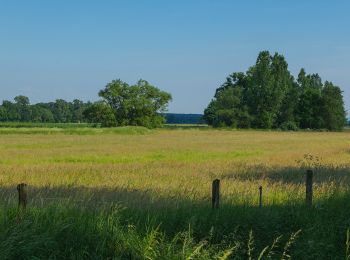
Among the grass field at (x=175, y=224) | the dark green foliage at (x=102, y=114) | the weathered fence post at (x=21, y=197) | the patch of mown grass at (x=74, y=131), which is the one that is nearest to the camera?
the grass field at (x=175, y=224)

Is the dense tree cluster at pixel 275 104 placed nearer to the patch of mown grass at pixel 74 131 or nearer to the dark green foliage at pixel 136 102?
the dark green foliage at pixel 136 102

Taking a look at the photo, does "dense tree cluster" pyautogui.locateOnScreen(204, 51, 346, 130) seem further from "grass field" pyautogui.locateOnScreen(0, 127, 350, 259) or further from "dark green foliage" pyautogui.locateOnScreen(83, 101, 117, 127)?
"grass field" pyautogui.locateOnScreen(0, 127, 350, 259)

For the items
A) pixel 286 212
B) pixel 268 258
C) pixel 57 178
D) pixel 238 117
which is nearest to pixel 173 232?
pixel 268 258

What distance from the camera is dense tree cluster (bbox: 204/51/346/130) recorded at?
346 feet

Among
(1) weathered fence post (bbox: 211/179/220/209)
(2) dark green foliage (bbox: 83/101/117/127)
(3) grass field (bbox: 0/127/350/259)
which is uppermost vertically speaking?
(2) dark green foliage (bbox: 83/101/117/127)

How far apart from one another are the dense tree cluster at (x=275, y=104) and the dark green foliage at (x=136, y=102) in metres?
16.6

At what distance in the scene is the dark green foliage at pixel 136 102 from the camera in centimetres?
9694

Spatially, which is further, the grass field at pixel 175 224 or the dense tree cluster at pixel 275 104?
the dense tree cluster at pixel 275 104

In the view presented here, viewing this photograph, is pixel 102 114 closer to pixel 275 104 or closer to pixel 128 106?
pixel 128 106

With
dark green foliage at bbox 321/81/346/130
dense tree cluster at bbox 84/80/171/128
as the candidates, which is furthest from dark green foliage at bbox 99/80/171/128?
dark green foliage at bbox 321/81/346/130

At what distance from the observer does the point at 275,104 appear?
346ft

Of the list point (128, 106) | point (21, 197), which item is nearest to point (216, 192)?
point (21, 197)

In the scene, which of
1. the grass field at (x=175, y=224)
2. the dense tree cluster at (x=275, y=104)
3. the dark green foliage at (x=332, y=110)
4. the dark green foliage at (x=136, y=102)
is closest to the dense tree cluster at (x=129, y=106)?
the dark green foliage at (x=136, y=102)

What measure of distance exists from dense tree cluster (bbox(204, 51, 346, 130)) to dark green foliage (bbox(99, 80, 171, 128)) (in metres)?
16.6
